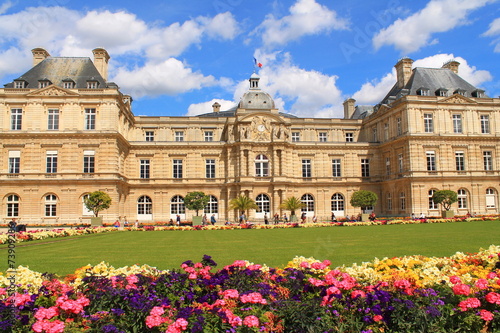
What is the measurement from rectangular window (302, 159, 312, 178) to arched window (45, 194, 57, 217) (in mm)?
27266

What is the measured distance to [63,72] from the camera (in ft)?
142

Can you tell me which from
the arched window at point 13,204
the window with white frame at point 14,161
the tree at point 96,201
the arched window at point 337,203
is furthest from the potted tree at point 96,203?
the arched window at point 337,203

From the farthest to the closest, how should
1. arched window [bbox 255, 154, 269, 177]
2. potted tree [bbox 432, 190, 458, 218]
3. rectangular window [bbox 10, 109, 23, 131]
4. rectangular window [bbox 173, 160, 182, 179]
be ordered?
rectangular window [bbox 173, 160, 182, 179]
arched window [bbox 255, 154, 269, 177]
rectangular window [bbox 10, 109, 23, 131]
potted tree [bbox 432, 190, 458, 218]

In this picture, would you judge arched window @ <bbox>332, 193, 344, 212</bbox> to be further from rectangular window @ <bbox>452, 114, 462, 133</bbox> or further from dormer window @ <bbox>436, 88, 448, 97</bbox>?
dormer window @ <bbox>436, 88, 448, 97</bbox>

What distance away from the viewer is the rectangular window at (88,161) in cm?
4050

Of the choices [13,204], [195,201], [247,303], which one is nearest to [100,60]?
[13,204]

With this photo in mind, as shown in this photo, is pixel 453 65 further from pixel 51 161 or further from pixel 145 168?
pixel 51 161

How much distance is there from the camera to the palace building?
40188 millimetres

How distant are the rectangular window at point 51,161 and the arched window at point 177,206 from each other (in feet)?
41.9

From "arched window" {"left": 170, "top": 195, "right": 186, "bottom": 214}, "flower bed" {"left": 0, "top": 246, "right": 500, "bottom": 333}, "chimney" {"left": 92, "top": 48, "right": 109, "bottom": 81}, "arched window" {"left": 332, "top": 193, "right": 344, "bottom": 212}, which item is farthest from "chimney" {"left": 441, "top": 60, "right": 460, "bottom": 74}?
"flower bed" {"left": 0, "top": 246, "right": 500, "bottom": 333}

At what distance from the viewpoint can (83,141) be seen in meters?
40.5

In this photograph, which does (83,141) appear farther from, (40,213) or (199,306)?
→ (199,306)

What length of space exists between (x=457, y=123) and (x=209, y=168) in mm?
28636

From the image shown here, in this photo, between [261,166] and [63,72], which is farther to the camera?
[261,166]
